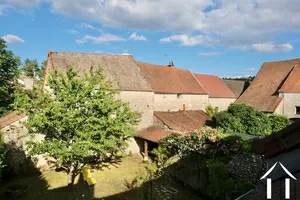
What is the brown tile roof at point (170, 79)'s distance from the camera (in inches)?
947

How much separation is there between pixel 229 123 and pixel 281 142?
57.7 ft

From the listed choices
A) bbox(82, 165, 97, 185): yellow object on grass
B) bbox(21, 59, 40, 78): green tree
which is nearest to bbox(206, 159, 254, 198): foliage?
bbox(82, 165, 97, 185): yellow object on grass

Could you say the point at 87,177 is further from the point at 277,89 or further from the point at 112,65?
the point at 277,89

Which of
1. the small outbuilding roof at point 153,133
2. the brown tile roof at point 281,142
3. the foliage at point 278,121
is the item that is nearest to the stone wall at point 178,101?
the small outbuilding roof at point 153,133

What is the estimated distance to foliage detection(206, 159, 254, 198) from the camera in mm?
8867

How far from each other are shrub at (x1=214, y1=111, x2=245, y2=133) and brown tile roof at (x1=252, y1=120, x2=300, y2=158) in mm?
17276

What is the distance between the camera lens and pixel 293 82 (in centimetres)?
2264

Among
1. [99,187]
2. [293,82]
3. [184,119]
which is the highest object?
[293,82]

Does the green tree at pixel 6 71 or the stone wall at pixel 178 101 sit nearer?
the green tree at pixel 6 71

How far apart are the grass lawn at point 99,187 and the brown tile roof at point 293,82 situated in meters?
14.9

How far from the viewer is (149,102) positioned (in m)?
22.3

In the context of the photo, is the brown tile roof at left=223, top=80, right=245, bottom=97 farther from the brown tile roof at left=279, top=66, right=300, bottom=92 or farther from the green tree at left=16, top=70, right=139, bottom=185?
the green tree at left=16, top=70, right=139, bottom=185

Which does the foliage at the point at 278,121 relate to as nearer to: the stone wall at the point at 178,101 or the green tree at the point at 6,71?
the stone wall at the point at 178,101

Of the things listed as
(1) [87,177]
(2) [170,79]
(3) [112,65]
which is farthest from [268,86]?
(1) [87,177]
